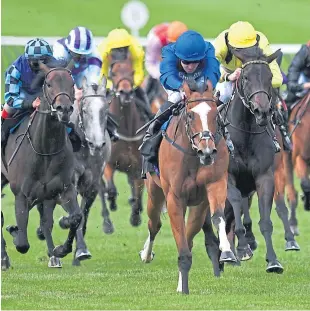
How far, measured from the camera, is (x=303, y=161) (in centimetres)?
1476

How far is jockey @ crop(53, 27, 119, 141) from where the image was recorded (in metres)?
12.7

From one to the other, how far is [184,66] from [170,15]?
30.5 m

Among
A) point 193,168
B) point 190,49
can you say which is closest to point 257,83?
point 190,49

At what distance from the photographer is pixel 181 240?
9.55 m

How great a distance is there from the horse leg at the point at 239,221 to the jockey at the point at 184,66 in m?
0.89

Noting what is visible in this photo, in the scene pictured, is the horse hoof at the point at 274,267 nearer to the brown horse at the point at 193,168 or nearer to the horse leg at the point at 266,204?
the horse leg at the point at 266,204

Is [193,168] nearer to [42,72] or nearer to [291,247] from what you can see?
[42,72]

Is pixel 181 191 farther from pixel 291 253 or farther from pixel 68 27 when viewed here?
pixel 68 27

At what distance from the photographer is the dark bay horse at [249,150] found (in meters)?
10.4

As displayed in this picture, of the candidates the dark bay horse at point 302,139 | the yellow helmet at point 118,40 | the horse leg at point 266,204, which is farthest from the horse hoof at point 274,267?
the yellow helmet at point 118,40

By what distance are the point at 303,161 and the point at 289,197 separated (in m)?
1.10

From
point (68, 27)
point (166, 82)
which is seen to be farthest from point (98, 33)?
point (166, 82)

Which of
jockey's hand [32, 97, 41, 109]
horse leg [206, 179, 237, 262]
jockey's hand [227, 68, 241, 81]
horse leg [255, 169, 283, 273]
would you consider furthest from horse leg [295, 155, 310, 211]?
horse leg [206, 179, 237, 262]

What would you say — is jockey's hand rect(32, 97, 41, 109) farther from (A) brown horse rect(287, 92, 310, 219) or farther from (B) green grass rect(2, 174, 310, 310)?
(A) brown horse rect(287, 92, 310, 219)
